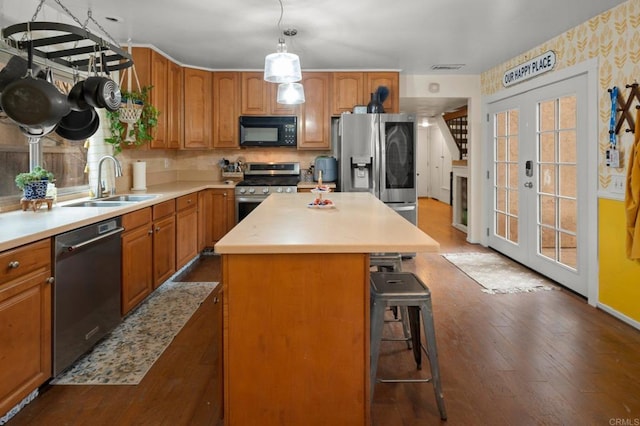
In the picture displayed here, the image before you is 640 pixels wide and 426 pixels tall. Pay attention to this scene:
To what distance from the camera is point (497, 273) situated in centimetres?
448

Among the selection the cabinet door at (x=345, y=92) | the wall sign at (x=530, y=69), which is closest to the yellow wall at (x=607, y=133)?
the wall sign at (x=530, y=69)

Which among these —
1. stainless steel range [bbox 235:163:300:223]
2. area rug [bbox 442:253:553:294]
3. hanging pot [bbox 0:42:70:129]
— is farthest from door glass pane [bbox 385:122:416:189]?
hanging pot [bbox 0:42:70:129]

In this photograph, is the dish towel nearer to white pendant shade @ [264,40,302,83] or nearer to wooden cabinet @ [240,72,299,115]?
white pendant shade @ [264,40,302,83]

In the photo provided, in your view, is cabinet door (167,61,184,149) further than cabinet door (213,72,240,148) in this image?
No

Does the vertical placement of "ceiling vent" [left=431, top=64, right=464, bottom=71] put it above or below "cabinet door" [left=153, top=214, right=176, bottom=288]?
above

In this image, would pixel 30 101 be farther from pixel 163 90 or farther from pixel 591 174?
pixel 591 174

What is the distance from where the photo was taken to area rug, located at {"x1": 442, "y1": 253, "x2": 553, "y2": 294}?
13.1 feet

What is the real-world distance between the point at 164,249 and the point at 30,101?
1868 millimetres

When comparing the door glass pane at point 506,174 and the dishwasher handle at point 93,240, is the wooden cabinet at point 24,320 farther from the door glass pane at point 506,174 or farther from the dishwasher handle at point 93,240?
the door glass pane at point 506,174

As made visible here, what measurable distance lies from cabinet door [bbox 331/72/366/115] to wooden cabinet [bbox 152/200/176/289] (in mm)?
2474

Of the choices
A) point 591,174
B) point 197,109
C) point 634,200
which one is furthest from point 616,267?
point 197,109

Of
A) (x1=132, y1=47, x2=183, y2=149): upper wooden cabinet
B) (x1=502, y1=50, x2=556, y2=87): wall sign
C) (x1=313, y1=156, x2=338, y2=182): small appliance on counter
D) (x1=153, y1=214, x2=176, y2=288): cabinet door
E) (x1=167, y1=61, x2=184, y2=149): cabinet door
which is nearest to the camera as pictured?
(x1=153, y1=214, x2=176, y2=288): cabinet door

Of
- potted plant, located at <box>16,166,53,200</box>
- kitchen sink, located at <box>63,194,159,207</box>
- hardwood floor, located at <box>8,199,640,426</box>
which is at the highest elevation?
potted plant, located at <box>16,166,53,200</box>

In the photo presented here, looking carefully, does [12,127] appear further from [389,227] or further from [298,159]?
[298,159]
